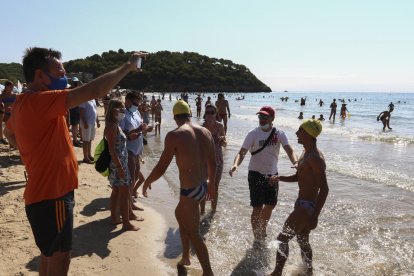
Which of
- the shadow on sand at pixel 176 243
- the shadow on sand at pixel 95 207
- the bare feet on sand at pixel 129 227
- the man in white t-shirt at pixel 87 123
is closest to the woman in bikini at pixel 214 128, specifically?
the shadow on sand at pixel 176 243

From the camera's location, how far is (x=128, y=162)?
5789 mm

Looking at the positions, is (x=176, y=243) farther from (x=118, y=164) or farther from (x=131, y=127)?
(x=131, y=127)

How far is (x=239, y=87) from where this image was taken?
443 feet

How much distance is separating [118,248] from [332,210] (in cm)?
421

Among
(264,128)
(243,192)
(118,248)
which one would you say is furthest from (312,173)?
(243,192)

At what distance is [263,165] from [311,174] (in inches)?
53.2

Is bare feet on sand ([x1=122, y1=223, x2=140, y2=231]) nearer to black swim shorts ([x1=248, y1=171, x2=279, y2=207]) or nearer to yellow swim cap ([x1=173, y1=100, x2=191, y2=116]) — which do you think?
black swim shorts ([x1=248, y1=171, x2=279, y2=207])

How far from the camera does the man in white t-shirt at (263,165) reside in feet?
17.1

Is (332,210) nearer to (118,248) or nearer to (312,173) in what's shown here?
(312,173)

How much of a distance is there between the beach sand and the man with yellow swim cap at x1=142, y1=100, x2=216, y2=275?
680 millimetres

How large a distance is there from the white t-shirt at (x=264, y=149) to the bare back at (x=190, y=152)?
54.7 inches

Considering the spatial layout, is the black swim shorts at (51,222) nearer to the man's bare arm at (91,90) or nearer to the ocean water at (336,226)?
the man's bare arm at (91,90)

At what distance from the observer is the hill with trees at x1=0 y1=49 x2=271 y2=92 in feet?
344

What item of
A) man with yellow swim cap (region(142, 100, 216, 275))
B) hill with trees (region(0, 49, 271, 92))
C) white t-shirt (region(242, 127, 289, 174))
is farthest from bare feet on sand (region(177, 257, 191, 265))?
hill with trees (region(0, 49, 271, 92))
